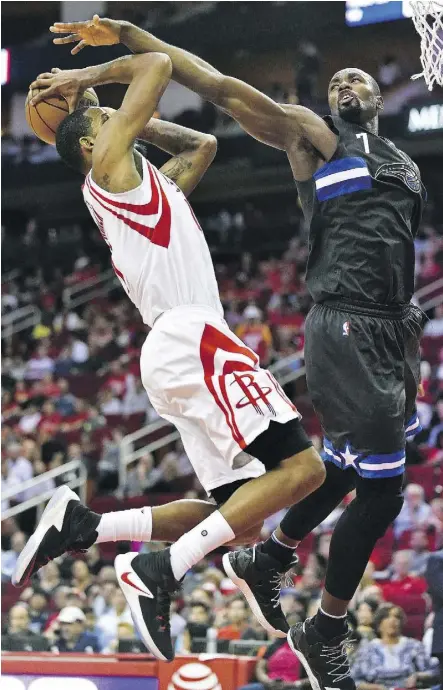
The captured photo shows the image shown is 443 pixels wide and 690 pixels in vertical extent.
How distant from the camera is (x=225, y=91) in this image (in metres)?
4.91

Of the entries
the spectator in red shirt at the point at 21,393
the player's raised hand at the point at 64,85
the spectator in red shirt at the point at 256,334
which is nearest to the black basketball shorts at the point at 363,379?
the player's raised hand at the point at 64,85

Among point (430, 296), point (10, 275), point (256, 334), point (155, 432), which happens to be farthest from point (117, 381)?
point (10, 275)

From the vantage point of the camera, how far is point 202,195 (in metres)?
18.7

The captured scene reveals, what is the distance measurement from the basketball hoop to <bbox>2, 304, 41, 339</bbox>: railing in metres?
13.5

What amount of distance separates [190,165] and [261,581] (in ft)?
6.67

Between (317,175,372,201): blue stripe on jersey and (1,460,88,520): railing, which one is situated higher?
(317,175,372,201): blue stripe on jersey

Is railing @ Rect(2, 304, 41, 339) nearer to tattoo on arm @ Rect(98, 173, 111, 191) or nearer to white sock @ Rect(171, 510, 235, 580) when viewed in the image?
tattoo on arm @ Rect(98, 173, 111, 191)

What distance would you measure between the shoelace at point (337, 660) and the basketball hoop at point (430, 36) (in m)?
2.99

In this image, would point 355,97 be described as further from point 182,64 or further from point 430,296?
point 430,296

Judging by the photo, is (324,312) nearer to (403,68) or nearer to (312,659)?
(312,659)

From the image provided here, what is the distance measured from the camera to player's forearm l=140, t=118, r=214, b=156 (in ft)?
17.3

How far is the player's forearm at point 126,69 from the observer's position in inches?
185

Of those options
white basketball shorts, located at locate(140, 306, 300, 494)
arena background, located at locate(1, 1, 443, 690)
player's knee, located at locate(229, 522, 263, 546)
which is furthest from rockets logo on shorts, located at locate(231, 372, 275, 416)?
arena background, located at locate(1, 1, 443, 690)

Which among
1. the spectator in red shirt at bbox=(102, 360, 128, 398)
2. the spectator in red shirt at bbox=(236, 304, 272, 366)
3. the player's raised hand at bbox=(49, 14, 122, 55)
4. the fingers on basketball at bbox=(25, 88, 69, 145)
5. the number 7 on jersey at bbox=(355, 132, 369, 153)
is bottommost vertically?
the spectator in red shirt at bbox=(102, 360, 128, 398)
